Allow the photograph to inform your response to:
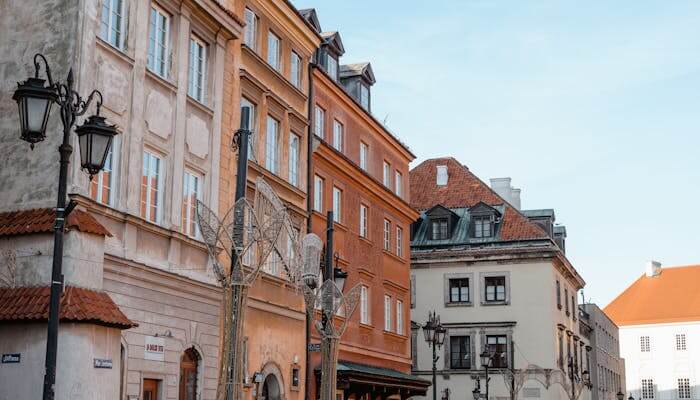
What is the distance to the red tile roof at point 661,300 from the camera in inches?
3981

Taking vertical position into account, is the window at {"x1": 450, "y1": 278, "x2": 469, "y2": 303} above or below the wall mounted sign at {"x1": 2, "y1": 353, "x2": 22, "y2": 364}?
above

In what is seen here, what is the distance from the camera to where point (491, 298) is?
51844mm

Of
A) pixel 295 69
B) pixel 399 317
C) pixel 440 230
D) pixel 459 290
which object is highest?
pixel 295 69

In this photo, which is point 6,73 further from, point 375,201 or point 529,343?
point 529,343

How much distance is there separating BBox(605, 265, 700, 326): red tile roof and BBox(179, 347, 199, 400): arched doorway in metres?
86.7

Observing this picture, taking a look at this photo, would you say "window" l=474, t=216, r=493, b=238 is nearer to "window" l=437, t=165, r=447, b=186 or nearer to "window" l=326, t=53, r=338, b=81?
"window" l=437, t=165, r=447, b=186

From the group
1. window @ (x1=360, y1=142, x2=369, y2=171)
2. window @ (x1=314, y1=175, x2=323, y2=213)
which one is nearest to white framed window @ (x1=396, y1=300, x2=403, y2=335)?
window @ (x1=360, y1=142, x2=369, y2=171)

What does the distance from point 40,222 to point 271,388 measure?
10.6 m

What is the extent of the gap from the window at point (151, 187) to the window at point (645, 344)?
87.8 metres

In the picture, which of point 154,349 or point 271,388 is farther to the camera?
point 271,388

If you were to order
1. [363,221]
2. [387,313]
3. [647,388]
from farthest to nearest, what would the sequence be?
[647,388], [387,313], [363,221]

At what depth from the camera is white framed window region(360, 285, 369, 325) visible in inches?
1335

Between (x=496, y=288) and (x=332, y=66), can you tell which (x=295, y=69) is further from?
(x=496, y=288)

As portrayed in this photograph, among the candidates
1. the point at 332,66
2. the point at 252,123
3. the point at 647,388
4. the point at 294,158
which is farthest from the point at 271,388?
the point at 647,388
